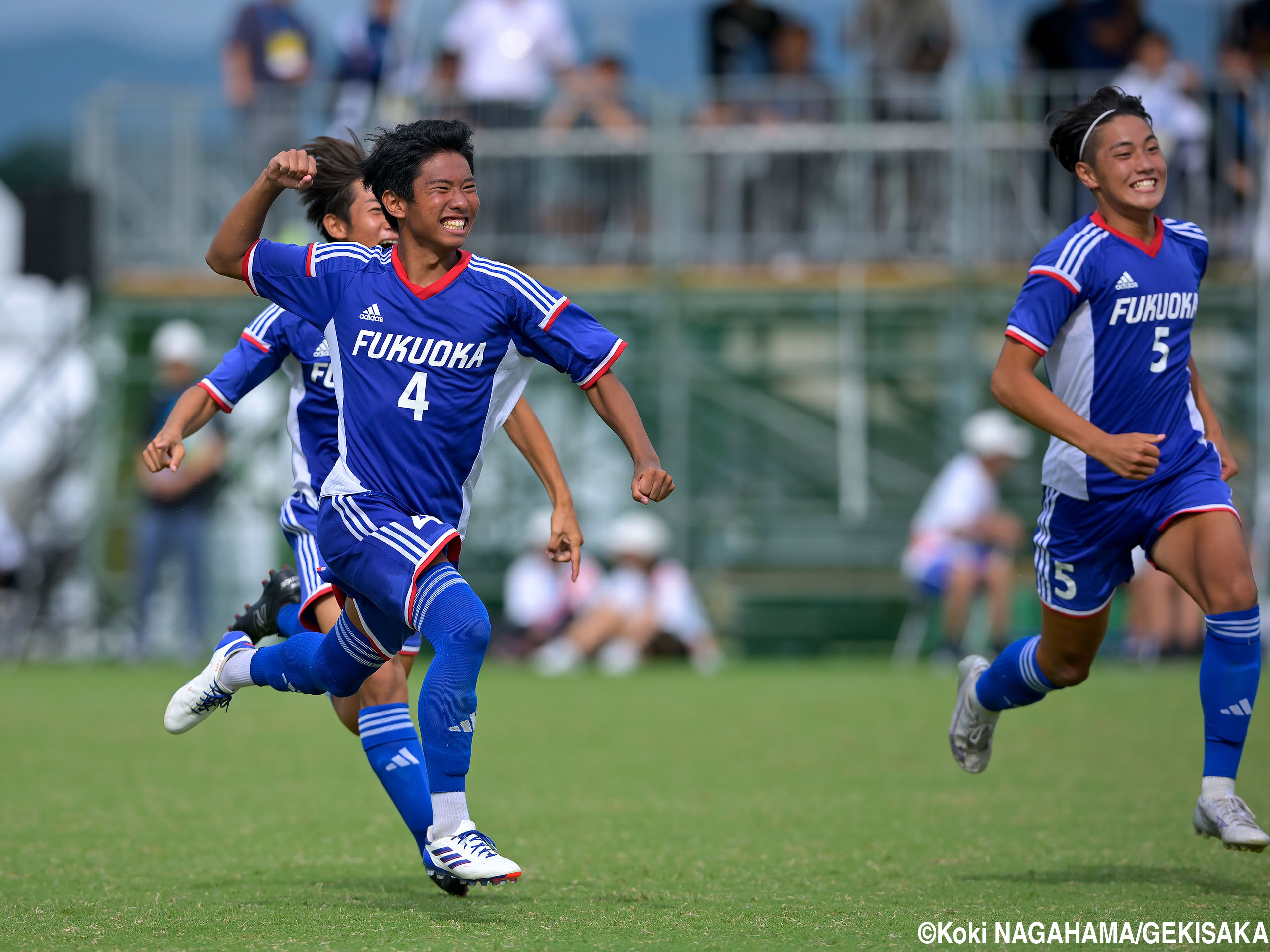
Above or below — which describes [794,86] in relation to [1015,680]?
above

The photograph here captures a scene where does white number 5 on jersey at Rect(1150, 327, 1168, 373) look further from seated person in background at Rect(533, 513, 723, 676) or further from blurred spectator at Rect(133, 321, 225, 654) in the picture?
blurred spectator at Rect(133, 321, 225, 654)

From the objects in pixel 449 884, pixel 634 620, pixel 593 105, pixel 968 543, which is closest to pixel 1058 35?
pixel 593 105

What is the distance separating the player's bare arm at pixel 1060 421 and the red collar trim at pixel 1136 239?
1.81ft

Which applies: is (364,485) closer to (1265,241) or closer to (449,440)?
(449,440)

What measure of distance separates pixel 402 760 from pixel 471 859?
0.87 meters

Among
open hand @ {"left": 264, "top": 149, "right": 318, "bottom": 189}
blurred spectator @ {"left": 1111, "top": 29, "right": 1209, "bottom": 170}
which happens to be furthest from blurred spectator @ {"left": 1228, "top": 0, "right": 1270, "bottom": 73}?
open hand @ {"left": 264, "top": 149, "right": 318, "bottom": 189}

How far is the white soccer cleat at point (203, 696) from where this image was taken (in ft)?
19.1

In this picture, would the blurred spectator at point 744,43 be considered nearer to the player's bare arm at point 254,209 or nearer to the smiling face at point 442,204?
the player's bare arm at point 254,209

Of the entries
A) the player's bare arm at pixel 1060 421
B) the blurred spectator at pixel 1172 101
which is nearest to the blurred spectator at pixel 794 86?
the blurred spectator at pixel 1172 101

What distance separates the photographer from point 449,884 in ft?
17.4

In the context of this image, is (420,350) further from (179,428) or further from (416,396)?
(179,428)

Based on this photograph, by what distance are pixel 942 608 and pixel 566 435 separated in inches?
154

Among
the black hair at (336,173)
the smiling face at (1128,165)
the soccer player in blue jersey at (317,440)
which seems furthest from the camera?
the black hair at (336,173)

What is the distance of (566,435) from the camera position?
52.7ft
